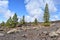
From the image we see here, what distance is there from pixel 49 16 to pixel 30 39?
197ft

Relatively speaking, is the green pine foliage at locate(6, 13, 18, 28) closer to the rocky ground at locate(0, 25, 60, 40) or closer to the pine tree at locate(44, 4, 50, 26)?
the pine tree at locate(44, 4, 50, 26)

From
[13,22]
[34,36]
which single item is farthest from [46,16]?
[34,36]

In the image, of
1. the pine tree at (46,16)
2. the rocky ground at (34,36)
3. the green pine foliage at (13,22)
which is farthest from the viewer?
the pine tree at (46,16)

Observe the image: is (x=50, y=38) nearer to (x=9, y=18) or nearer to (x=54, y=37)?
(x=54, y=37)

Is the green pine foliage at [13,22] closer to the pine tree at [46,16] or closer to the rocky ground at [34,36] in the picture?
the pine tree at [46,16]

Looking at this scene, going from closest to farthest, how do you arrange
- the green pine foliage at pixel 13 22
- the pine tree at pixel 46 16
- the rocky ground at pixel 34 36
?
the rocky ground at pixel 34 36 < the green pine foliage at pixel 13 22 < the pine tree at pixel 46 16

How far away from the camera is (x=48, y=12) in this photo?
318ft

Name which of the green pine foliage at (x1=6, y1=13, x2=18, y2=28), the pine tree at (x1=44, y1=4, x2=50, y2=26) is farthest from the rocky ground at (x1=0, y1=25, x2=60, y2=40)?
the pine tree at (x1=44, y1=4, x2=50, y2=26)

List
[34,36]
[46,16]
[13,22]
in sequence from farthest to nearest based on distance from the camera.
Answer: [13,22] < [46,16] < [34,36]

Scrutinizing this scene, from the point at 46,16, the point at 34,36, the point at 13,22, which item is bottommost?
the point at 34,36

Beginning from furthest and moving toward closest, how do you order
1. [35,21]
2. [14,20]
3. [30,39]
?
1. [35,21]
2. [14,20]
3. [30,39]

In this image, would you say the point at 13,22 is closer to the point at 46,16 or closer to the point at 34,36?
the point at 46,16

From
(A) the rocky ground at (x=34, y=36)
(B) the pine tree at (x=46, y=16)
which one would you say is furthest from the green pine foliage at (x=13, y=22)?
(A) the rocky ground at (x=34, y=36)

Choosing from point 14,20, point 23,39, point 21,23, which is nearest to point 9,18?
point 14,20
